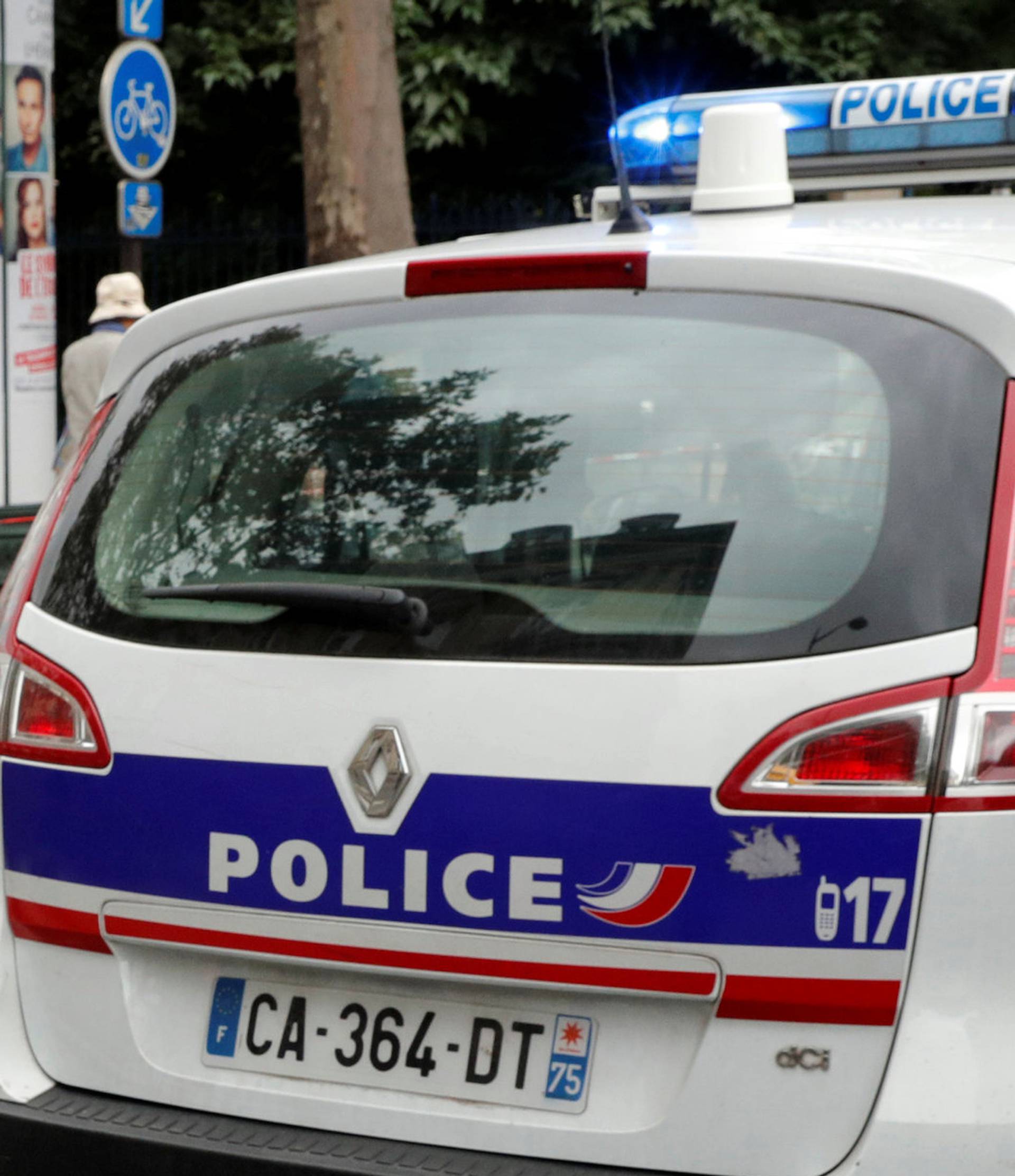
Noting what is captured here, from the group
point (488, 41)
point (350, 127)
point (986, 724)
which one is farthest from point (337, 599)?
point (488, 41)

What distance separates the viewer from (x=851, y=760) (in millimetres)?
2004

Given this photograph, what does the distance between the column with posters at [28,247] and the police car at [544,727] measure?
8235 millimetres

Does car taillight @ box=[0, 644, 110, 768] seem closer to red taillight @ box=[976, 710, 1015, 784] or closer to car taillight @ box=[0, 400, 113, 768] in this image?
car taillight @ box=[0, 400, 113, 768]

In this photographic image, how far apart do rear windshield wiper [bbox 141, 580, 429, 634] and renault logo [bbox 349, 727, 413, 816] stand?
13 cm

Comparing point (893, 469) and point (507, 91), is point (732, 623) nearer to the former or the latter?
point (893, 469)

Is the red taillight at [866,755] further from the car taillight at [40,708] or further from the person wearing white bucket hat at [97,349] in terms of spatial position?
the person wearing white bucket hat at [97,349]

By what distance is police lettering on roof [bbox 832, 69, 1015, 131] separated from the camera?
3.88 meters

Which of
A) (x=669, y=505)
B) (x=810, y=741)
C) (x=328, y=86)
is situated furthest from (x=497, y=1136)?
(x=328, y=86)

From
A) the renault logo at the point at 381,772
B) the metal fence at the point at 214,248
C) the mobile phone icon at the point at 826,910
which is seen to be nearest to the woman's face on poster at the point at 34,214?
the metal fence at the point at 214,248

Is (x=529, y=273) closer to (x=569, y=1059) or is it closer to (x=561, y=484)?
(x=561, y=484)

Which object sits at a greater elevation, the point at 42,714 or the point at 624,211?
the point at 624,211

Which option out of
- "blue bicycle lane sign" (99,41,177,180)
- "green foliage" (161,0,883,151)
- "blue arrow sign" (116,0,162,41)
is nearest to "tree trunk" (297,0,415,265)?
"blue bicycle lane sign" (99,41,177,180)

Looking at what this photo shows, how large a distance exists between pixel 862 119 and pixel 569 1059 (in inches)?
102

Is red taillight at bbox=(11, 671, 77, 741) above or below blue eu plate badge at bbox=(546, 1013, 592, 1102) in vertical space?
above
